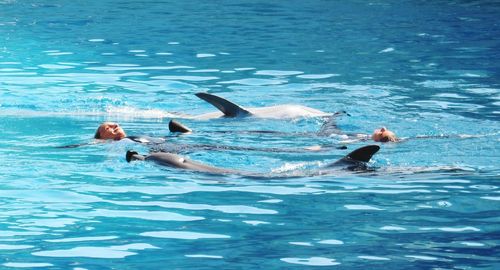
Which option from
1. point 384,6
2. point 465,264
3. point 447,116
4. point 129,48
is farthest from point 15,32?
point 465,264

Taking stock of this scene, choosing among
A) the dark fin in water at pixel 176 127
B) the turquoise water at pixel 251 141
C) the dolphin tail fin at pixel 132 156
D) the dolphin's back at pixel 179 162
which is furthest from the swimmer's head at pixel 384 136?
the dolphin tail fin at pixel 132 156

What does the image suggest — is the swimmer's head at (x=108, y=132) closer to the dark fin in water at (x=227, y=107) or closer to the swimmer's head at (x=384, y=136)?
the dark fin in water at (x=227, y=107)

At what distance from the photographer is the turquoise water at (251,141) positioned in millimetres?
5855

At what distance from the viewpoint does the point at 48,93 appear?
1237 cm

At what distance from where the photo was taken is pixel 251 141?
9.41 m

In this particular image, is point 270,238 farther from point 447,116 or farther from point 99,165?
point 447,116

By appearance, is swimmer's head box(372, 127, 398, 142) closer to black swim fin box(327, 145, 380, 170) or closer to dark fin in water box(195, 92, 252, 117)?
black swim fin box(327, 145, 380, 170)

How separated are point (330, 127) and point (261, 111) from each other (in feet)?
3.82

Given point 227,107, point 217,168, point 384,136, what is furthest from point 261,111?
point 217,168

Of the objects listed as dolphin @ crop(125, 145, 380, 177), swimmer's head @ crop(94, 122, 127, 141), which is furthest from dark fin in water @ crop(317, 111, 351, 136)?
dolphin @ crop(125, 145, 380, 177)

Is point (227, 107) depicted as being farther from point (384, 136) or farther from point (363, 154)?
point (363, 154)

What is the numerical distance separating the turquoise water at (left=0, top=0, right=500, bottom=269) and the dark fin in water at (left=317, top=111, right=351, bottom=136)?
4.9 inches

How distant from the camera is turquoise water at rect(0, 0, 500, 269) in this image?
586cm

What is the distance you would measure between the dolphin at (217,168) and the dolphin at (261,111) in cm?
226
